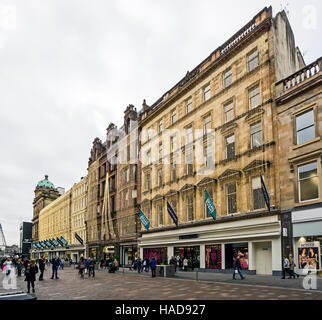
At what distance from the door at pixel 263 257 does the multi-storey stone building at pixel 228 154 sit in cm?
7

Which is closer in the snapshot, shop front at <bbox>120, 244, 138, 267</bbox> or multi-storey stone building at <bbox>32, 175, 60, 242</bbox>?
shop front at <bbox>120, 244, 138, 267</bbox>

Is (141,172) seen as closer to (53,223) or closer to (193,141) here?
(193,141)

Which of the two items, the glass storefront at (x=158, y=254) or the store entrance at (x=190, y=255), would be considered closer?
the store entrance at (x=190, y=255)

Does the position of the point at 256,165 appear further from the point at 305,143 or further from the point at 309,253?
the point at 309,253

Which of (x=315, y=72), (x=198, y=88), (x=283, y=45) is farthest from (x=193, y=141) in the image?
(x=315, y=72)

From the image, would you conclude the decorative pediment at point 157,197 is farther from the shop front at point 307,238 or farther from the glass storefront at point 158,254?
the shop front at point 307,238

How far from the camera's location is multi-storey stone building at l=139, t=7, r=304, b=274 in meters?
28.0

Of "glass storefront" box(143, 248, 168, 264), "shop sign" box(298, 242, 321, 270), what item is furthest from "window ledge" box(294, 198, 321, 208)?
"glass storefront" box(143, 248, 168, 264)

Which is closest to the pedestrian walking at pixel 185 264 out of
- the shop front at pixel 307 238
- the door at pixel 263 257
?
the door at pixel 263 257

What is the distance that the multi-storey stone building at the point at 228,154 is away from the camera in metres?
28.0

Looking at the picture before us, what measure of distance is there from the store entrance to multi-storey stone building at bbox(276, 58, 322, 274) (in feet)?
38.9

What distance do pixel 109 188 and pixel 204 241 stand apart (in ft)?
94.4

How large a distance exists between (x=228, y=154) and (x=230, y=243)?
7.59m

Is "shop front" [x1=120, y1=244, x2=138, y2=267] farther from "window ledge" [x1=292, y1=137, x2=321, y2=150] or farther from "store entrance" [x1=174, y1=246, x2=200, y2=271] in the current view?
"window ledge" [x1=292, y1=137, x2=321, y2=150]
